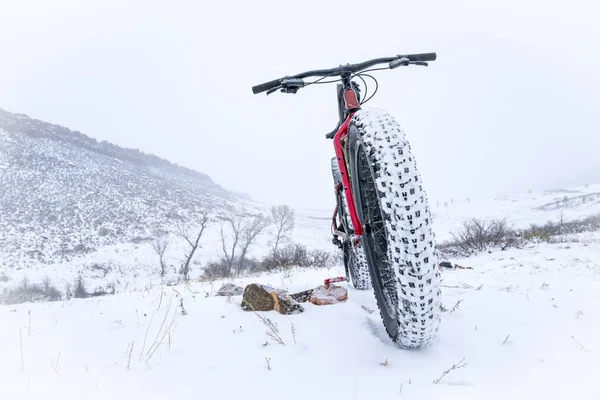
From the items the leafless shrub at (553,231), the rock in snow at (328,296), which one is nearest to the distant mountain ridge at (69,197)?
the rock in snow at (328,296)

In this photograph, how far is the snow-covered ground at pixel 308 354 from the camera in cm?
169

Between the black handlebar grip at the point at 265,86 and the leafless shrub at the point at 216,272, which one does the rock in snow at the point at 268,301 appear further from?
the leafless shrub at the point at 216,272

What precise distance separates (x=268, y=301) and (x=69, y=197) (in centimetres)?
6690

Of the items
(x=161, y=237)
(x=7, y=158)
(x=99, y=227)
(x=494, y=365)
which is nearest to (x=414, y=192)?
(x=494, y=365)

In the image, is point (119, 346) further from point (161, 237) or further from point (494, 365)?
point (161, 237)

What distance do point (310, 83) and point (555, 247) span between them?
360 inches

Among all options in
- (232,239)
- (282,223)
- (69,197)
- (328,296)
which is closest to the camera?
(328,296)

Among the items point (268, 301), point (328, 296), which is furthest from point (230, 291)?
point (328, 296)

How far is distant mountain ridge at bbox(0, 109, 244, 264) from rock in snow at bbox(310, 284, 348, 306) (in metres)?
47.3

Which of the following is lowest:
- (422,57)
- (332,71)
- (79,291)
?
(79,291)

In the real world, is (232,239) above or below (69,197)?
below

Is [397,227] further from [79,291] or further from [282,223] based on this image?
[282,223]

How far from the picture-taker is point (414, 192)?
189 cm

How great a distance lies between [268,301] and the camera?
10.1 ft
